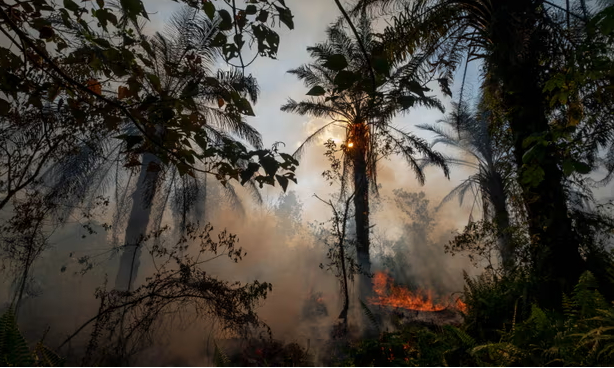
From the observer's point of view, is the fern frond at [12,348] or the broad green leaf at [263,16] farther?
the fern frond at [12,348]

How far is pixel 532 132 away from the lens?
14.0 ft

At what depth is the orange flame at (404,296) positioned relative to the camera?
14.7 m

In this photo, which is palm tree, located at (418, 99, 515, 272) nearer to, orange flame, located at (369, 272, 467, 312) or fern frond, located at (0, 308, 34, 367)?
orange flame, located at (369, 272, 467, 312)

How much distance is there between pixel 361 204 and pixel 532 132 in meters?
6.74

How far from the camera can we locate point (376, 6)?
650 centimetres

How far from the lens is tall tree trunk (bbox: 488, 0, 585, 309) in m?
4.09

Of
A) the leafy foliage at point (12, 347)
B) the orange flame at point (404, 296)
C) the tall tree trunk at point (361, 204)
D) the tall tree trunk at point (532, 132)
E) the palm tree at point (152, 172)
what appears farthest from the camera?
the orange flame at point (404, 296)

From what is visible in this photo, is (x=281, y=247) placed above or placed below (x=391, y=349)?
above

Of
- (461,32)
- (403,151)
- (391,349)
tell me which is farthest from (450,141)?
(391,349)

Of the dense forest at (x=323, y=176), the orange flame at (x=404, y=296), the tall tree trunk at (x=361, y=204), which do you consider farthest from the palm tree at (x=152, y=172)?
the orange flame at (x=404, y=296)

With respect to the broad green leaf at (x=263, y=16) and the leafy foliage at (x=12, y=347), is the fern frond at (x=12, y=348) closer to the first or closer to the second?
the leafy foliage at (x=12, y=347)

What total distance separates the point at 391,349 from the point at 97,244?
81.5 ft

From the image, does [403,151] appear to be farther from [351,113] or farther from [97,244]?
[97,244]

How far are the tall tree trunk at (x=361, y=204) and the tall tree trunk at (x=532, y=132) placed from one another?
5.60m
